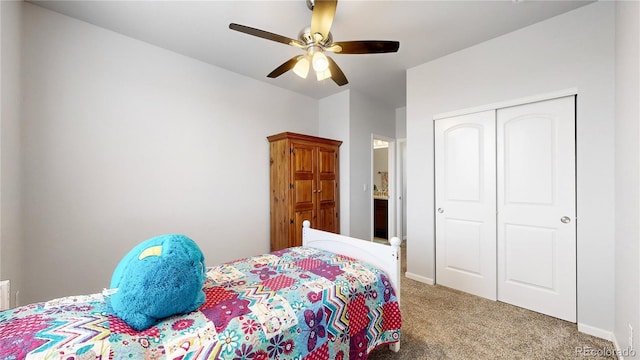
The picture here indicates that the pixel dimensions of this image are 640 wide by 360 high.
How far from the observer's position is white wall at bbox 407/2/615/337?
1.89 m

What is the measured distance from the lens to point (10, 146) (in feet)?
5.49

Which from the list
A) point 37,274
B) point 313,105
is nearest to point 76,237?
point 37,274

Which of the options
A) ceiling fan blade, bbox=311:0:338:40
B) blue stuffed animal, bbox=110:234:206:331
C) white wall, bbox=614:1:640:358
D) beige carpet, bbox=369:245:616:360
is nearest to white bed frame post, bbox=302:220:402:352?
beige carpet, bbox=369:245:616:360

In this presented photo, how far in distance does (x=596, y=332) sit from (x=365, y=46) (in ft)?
9.25

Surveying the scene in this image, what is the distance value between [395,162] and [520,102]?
8.17 feet

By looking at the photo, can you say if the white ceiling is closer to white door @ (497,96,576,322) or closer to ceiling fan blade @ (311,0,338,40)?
ceiling fan blade @ (311,0,338,40)

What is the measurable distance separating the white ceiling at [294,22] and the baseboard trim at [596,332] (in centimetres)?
258

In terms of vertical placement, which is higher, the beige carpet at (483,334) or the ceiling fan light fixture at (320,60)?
the ceiling fan light fixture at (320,60)

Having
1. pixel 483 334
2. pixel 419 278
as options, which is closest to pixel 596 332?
pixel 483 334

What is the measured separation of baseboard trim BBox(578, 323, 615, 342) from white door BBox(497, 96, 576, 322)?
0.40 ft

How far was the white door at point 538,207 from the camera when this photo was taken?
2.07 m

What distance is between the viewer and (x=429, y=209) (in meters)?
2.90

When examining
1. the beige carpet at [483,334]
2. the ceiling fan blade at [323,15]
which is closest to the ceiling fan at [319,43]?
the ceiling fan blade at [323,15]

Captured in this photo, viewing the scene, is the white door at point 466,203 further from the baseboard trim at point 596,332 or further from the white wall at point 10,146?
the white wall at point 10,146
